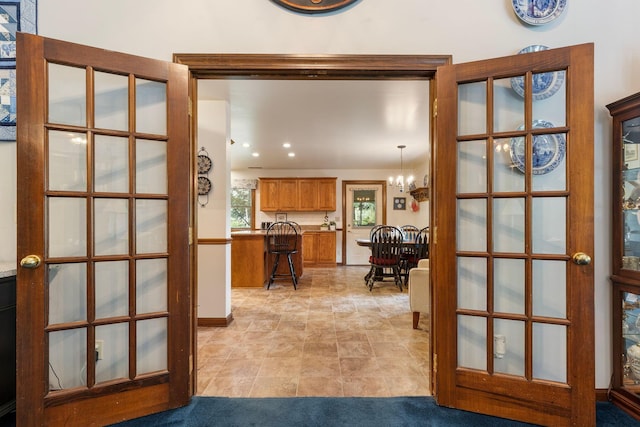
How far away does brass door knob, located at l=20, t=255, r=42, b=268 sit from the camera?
1303mm

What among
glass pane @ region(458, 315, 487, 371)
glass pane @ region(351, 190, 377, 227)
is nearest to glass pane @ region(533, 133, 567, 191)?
glass pane @ region(458, 315, 487, 371)

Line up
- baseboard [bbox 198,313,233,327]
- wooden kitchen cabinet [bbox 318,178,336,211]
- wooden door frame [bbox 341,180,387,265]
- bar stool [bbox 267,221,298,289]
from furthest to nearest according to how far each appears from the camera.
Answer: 1. wooden door frame [bbox 341,180,387,265]
2. wooden kitchen cabinet [bbox 318,178,336,211]
3. bar stool [bbox 267,221,298,289]
4. baseboard [bbox 198,313,233,327]

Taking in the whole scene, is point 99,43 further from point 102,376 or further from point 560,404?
point 560,404

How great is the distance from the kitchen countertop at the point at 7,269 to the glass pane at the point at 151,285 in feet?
2.02

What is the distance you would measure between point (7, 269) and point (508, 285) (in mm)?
2718

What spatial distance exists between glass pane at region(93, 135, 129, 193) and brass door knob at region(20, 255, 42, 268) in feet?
1.35

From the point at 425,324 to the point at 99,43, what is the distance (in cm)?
366

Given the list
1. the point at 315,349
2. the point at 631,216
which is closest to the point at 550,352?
the point at 631,216

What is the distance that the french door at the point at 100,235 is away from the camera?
1332 millimetres

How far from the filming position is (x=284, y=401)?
1.73 meters

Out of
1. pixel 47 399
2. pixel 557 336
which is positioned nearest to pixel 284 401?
pixel 47 399

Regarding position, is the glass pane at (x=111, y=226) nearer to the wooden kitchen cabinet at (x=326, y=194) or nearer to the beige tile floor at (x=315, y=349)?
the beige tile floor at (x=315, y=349)

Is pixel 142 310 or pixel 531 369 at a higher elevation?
pixel 142 310

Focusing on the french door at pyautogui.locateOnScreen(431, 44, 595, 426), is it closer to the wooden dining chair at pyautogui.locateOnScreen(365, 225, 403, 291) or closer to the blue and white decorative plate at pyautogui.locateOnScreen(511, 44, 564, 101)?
the blue and white decorative plate at pyautogui.locateOnScreen(511, 44, 564, 101)
